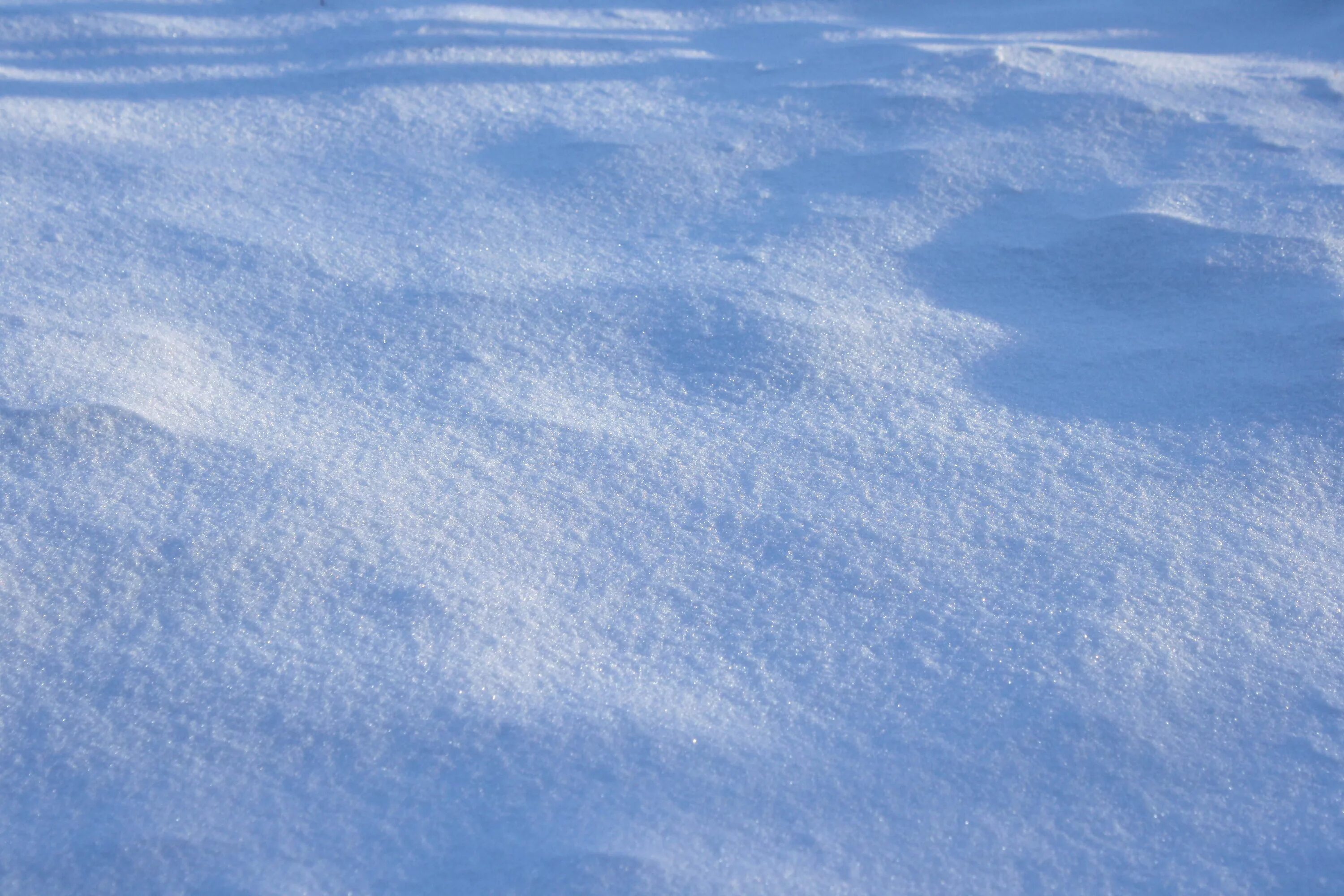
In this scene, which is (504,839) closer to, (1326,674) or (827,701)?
(827,701)

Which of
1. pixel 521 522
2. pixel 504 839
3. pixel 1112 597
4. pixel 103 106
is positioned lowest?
pixel 504 839

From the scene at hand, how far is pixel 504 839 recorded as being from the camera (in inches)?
33.8

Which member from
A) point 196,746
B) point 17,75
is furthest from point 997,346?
point 17,75

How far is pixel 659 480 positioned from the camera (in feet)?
3.97

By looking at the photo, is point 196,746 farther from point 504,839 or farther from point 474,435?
point 474,435

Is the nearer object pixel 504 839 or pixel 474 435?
pixel 504 839

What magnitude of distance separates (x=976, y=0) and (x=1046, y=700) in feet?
6.78

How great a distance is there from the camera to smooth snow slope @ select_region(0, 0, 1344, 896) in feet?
2.92

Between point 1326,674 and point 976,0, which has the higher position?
point 976,0

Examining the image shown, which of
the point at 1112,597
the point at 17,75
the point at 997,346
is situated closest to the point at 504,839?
the point at 1112,597

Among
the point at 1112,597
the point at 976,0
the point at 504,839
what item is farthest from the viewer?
the point at 976,0

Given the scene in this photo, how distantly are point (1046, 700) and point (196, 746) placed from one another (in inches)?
31.8

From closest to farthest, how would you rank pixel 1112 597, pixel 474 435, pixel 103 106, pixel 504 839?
pixel 504 839 → pixel 1112 597 → pixel 474 435 → pixel 103 106

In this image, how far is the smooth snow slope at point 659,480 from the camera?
2.92 ft
